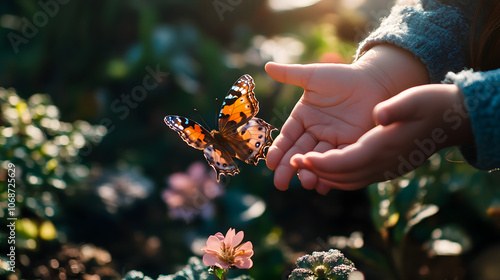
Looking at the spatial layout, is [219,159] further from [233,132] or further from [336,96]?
[336,96]

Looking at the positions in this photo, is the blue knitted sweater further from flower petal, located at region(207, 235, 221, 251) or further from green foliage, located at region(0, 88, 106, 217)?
green foliage, located at region(0, 88, 106, 217)

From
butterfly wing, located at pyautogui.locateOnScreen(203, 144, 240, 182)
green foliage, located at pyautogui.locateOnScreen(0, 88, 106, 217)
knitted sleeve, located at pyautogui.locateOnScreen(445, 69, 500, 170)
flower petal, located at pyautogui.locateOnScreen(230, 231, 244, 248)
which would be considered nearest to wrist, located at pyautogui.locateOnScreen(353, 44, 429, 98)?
knitted sleeve, located at pyautogui.locateOnScreen(445, 69, 500, 170)

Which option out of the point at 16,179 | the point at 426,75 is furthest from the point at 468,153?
the point at 16,179

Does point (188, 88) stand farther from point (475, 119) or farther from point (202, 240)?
point (475, 119)

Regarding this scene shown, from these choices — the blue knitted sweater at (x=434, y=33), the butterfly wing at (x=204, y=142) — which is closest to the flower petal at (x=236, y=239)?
the butterfly wing at (x=204, y=142)

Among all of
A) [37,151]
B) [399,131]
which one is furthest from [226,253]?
[37,151]
